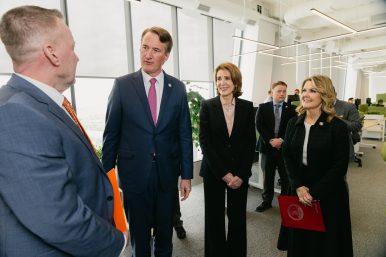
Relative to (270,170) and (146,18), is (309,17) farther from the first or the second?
(270,170)

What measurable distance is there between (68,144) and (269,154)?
3.00 m

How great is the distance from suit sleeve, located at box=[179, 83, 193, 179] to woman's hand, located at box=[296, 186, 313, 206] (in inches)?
32.0

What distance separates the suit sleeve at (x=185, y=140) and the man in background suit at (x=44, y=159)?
0.82 m

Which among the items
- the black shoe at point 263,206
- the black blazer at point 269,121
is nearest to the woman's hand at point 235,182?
the black blazer at point 269,121

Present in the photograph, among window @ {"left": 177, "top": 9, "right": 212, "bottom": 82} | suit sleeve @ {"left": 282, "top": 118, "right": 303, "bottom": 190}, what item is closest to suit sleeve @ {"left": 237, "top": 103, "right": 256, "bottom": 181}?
suit sleeve @ {"left": 282, "top": 118, "right": 303, "bottom": 190}

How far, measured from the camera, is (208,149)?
2.09m

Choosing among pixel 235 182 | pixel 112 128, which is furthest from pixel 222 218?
pixel 112 128

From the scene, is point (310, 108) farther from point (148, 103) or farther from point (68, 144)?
point (68, 144)

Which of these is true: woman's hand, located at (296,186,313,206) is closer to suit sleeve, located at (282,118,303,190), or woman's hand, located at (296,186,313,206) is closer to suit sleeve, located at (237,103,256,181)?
suit sleeve, located at (282,118,303,190)

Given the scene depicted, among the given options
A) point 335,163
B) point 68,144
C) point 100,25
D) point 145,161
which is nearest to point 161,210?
point 145,161

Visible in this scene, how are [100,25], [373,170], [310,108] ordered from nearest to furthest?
[310,108]
[100,25]
[373,170]

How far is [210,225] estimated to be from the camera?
2082 mm

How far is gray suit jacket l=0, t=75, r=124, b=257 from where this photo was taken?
2.30ft

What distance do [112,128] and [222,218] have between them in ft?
3.75
